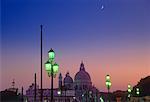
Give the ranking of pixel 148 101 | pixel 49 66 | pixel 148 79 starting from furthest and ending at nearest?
pixel 148 79, pixel 148 101, pixel 49 66

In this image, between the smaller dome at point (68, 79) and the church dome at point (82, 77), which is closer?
the church dome at point (82, 77)

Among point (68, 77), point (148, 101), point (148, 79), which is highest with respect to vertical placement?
point (68, 77)

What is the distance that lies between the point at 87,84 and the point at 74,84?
6663 millimetres

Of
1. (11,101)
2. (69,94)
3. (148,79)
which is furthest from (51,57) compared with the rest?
(69,94)

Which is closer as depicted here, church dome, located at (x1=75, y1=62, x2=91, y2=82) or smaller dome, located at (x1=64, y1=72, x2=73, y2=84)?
church dome, located at (x1=75, y1=62, x2=91, y2=82)

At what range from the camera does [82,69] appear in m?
173

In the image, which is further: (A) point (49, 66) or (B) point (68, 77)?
(B) point (68, 77)

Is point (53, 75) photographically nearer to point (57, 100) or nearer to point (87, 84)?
point (57, 100)

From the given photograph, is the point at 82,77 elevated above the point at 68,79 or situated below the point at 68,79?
below

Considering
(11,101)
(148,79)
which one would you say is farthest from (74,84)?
(11,101)

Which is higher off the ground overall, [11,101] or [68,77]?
[68,77]

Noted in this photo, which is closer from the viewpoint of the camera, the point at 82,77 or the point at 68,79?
the point at 82,77

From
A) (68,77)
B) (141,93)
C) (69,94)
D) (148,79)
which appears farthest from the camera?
(68,77)

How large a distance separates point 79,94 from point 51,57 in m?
142
